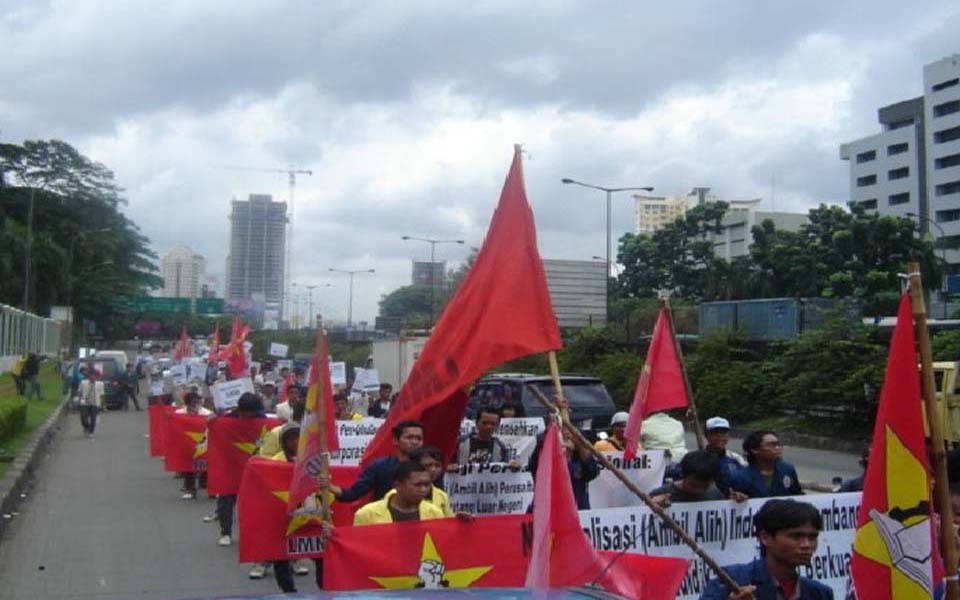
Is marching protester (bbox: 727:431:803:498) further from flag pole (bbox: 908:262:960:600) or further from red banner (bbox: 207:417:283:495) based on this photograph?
red banner (bbox: 207:417:283:495)

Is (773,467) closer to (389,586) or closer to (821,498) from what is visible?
(821,498)

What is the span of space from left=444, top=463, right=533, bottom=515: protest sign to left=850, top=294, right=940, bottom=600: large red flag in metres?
3.75

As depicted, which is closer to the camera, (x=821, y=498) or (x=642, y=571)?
(x=642, y=571)

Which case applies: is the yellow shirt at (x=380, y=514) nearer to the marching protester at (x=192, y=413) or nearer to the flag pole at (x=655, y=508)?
the flag pole at (x=655, y=508)

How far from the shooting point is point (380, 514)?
5.81 meters

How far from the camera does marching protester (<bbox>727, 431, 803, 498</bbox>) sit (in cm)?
671

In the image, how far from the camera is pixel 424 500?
5957 mm

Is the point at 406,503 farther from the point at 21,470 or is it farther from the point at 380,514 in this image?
the point at 21,470

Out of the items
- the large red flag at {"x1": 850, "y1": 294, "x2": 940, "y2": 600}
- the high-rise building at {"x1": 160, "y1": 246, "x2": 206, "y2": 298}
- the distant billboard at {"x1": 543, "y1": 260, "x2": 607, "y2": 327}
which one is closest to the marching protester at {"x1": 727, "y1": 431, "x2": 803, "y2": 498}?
the large red flag at {"x1": 850, "y1": 294, "x2": 940, "y2": 600}

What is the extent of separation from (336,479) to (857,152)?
8843cm

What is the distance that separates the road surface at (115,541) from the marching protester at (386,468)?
8.22ft

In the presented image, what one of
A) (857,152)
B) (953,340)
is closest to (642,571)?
(953,340)

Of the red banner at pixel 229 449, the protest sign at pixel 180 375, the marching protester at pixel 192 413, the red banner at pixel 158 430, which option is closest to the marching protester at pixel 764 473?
the red banner at pixel 229 449

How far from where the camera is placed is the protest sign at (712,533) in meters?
5.79
